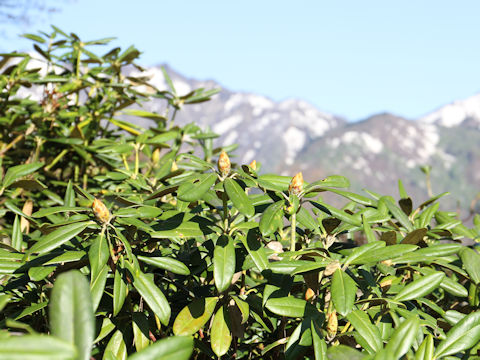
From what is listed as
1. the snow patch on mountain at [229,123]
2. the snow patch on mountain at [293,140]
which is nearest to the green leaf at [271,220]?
the snow patch on mountain at [293,140]

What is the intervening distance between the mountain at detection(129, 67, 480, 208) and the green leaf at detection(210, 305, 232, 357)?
51.9 m

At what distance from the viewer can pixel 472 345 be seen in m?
0.79

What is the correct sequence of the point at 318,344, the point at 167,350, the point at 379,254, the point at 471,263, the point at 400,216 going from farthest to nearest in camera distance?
the point at 400,216, the point at 471,263, the point at 379,254, the point at 318,344, the point at 167,350

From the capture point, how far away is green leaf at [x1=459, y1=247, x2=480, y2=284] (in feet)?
3.58

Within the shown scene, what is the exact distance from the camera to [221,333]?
85 cm

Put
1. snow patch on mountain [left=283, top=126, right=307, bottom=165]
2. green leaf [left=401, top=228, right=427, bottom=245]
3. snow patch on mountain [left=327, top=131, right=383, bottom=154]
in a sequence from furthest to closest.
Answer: snow patch on mountain [left=283, top=126, right=307, bottom=165], snow patch on mountain [left=327, top=131, right=383, bottom=154], green leaf [left=401, top=228, right=427, bottom=245]

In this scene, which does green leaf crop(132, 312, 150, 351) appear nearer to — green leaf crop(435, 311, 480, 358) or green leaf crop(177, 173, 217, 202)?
green leaf crop(177, 173, 217, 202)

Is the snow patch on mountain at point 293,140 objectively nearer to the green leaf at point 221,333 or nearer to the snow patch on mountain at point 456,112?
the snow patch on mountain at point 456,112

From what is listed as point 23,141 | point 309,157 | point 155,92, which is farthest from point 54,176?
point 309,157

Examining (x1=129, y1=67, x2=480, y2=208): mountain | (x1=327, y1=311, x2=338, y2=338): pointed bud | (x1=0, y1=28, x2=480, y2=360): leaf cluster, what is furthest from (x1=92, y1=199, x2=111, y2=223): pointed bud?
(x1=129, y1=67, x2=480, y2=208): mountain

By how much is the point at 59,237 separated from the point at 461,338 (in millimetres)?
723

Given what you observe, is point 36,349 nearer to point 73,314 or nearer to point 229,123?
point 73,314

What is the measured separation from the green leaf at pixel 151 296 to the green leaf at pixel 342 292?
0.95 ft

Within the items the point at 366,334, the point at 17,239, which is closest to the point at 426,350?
the point at 366,334
